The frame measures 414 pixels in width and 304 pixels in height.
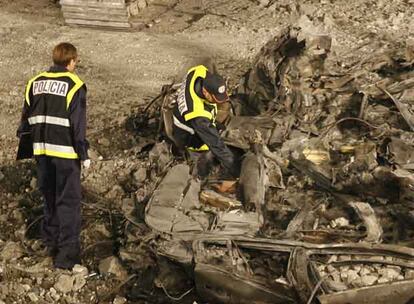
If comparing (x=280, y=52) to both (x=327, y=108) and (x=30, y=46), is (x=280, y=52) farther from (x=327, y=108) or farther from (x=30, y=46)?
(x=30, y=46)

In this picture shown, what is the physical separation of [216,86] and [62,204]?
5.79ft

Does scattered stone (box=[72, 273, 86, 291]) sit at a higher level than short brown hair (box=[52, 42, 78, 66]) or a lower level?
lower

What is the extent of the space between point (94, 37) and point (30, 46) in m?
1.07

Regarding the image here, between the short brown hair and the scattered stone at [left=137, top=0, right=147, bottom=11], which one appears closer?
the short brown hair

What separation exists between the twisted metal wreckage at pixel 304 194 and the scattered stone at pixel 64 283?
3.22ft

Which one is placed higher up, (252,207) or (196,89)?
(196,89)

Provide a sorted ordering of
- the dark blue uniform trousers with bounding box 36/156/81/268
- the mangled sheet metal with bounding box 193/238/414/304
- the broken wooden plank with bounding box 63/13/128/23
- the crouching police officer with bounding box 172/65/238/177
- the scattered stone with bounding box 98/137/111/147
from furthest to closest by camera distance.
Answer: the broken wooden plank with bounding box 63/13/128/23 < the scattered stone with bounding box 98/137/111/147 < the crouching police officer with bounding box 172/65/238/177 < the dark blue uniform trousers with bounding box 36/156/81/268 < the mangled sheet metal with bounding box 193/238/414/304

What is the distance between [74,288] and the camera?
5.58m

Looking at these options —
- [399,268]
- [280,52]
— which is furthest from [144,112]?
[399,268]

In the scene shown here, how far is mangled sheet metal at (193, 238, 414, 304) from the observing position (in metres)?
4.45

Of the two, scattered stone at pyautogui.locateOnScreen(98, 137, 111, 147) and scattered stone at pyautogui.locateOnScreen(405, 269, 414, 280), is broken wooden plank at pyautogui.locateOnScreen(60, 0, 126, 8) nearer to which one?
scattered stone at pyautogui.locateOnScreen(98, 137, 111, 147)

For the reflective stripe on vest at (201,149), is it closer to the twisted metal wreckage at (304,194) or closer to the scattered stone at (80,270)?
the twisted metal wreckage at (304,194)

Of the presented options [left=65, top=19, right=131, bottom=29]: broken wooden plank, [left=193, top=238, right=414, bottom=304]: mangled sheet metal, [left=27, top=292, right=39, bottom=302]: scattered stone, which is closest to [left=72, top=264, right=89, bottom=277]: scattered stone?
[left=27, top=292, right=39, bottom=302]: scattered stone

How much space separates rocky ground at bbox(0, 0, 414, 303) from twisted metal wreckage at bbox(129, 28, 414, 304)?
0.46 m
